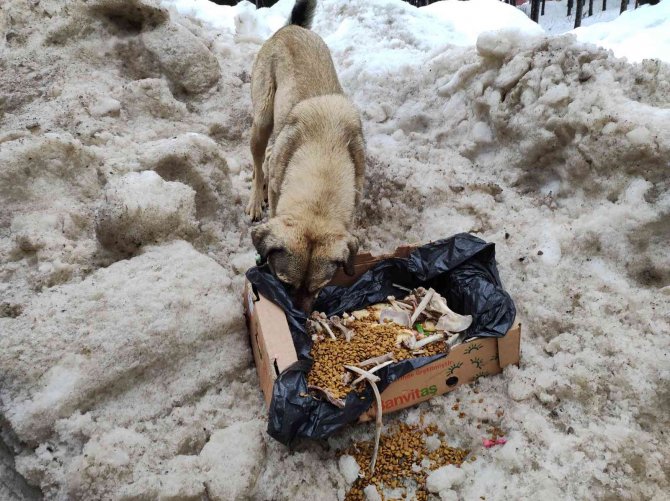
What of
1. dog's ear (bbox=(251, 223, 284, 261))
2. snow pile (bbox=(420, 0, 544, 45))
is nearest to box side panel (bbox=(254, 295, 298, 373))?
dog's ear (bbox=(251, 223, 284, 261))

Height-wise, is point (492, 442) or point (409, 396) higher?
point (409, 396)

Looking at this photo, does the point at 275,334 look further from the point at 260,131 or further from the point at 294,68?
the point at 294,68

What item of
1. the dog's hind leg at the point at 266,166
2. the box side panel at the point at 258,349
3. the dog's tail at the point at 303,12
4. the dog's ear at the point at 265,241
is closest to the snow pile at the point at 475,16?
the dog's tail at the point at 303,12

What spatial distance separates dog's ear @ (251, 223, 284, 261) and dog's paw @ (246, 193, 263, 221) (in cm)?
155

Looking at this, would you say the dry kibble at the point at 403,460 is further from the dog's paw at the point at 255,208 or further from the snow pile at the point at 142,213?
the dog's paw at the point at 255,208

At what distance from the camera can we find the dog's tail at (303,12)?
5410 mm

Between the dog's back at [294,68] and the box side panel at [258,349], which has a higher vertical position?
the dog's back at [294,68]

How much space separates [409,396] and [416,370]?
19 cm

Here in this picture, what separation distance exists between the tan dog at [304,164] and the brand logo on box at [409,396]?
0.79 metres

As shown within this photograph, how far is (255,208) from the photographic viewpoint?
4453 mm

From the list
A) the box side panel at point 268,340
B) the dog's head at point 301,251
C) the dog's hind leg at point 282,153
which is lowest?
the box side panel at point 268,340

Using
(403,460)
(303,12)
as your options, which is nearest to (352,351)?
(403,460)

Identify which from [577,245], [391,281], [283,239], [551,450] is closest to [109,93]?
[283,239]

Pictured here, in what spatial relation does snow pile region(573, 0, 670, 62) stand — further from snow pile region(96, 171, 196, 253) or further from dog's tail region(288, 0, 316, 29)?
snow pile region(96, 171, 196, 253)
